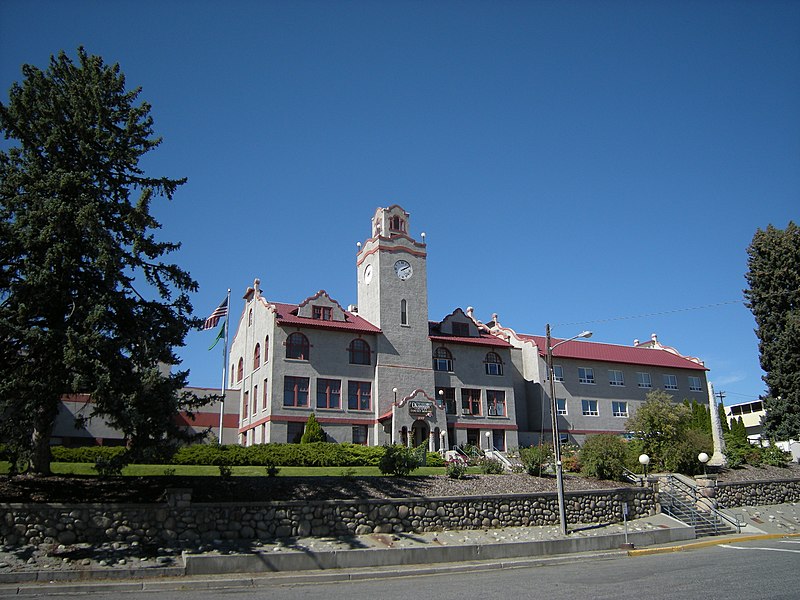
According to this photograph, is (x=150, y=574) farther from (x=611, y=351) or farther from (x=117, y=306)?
(x=611, y=351)

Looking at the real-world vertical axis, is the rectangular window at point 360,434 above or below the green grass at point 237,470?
above

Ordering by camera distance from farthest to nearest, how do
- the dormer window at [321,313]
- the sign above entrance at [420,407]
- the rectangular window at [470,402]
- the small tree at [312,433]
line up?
the rectangular window at [470,402]
the dormer window at [321,313]
the sign above entrance at [420,407]
the small tree at [312,433]

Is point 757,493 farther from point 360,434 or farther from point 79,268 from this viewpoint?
point 79,268

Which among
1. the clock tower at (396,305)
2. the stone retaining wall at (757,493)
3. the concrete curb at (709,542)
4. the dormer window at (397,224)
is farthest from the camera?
the dormer window at (397,224)

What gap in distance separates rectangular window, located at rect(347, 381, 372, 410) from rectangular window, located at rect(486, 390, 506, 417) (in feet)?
32.6

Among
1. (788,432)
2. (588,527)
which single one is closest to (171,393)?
(588,527)

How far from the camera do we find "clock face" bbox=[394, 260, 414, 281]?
4912 cm

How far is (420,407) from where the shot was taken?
146 feet

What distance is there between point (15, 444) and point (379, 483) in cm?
1308

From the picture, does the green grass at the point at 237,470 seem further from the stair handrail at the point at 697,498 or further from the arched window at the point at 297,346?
the arched window at the point at 297,346

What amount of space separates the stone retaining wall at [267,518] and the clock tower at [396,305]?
19215 millimetres

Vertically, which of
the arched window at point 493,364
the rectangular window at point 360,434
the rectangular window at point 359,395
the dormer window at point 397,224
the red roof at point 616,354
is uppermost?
the dormer window at point 397,224

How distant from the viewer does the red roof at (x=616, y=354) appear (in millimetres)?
55406

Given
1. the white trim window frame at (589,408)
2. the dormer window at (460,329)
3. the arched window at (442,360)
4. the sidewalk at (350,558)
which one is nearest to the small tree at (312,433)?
the arched window at (442,360)
